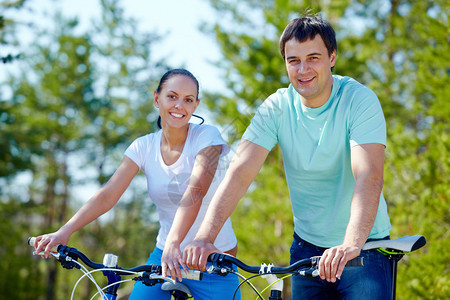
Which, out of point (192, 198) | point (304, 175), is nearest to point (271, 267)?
point (304, 175)

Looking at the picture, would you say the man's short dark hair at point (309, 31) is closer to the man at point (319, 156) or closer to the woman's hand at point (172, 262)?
the man at point (319, 156)

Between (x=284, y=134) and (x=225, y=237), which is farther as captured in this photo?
(x=225, y=237)

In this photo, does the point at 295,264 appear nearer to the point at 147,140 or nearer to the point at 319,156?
the point at 319,156

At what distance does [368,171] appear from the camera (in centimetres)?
210

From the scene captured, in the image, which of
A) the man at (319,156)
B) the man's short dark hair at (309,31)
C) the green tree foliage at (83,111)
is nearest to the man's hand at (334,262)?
the man at (319,156)

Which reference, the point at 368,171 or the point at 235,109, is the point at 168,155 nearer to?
the point at 368,171

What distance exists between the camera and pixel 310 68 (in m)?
2.30

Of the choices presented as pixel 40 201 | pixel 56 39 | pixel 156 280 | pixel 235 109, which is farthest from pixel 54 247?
pixel 40 201

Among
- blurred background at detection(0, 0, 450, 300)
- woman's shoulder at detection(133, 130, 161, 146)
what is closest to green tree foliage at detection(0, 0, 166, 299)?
blurred background at detection(0, 0, 450, 300)

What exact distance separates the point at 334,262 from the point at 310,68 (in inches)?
36.3

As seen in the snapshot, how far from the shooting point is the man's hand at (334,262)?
5.83 ft

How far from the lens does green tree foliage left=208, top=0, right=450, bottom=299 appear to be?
6105mm

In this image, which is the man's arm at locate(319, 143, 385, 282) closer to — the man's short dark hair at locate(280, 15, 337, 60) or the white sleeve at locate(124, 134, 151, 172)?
the man's short dark hair at locate(280, 15, 337, 60)

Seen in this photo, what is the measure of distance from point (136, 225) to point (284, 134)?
20105 mm
